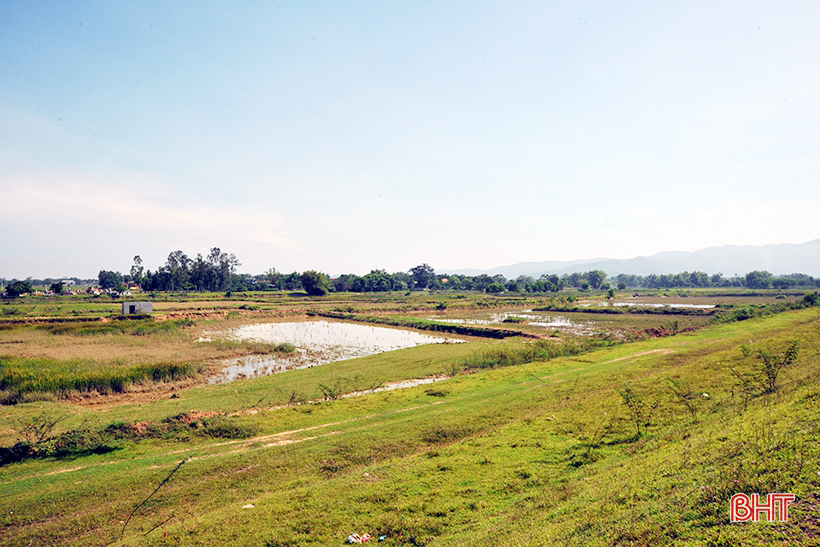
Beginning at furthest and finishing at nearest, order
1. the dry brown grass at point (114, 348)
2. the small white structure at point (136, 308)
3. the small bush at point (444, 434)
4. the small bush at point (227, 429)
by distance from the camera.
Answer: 1. the small white structure at point (136, 308)
2. the dry brown grass at point (114, 348)
3. the small bush at point (227, 429)
4. the small bush at point (444, 434)

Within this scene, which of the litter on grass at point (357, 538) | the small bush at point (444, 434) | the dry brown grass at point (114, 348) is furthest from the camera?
the dry brown grass at point (114, 348)

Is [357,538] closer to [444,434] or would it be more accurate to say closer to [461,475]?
[461,475]

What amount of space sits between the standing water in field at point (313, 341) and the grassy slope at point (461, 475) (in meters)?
13.1

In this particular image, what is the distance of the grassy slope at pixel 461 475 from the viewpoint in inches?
271

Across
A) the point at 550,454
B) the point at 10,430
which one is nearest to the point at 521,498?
the point at 550,454

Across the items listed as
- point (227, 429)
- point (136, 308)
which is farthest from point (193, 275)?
point (227, 429)

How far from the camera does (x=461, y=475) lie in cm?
1080

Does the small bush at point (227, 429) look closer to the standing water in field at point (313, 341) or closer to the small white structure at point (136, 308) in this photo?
the standing water in field at point (313, 341)

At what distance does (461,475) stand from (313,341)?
124ft

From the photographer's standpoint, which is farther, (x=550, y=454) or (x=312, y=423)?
(x=312, y=423)

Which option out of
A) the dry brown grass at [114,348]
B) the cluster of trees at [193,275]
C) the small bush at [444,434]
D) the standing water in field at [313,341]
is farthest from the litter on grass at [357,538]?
the cluster of trees at [193,275]

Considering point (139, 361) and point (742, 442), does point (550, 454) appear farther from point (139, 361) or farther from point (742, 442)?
point (139, 361)

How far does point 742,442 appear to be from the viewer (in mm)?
8625

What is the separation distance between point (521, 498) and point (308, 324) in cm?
5784
